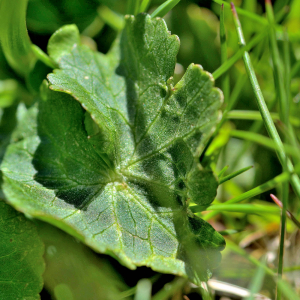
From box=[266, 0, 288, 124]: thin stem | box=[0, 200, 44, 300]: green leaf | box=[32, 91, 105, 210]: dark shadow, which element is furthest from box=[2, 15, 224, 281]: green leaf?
box=[266, 0, 288, 124]: thin stem

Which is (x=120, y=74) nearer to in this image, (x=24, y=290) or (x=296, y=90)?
(x=24, y=290)

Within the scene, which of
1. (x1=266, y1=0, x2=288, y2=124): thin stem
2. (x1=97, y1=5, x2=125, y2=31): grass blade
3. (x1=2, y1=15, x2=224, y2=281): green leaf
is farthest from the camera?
(x1=97, y1=5, x2=125, y2=31): grass blade

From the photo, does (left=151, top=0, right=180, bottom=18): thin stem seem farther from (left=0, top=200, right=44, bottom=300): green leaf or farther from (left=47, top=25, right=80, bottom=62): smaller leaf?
(left=0, top=200, right=44, bottom=300): green leaf

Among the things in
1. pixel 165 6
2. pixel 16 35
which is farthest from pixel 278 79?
pixel 16 35

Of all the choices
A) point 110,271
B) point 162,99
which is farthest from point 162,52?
point 110,271

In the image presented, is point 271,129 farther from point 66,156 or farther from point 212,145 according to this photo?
point 66,156
